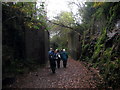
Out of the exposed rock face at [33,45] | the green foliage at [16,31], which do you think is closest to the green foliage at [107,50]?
the green foliage at [16,31]

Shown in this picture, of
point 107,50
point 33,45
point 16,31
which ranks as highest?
point 16,31

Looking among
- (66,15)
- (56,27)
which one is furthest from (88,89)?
(56,27)

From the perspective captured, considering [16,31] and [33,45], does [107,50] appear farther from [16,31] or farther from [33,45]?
[16,31]

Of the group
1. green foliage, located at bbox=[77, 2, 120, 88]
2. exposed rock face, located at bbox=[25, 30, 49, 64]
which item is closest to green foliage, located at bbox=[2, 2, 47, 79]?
exposed rock face, located at bbox=[25, 30, 49, 64]

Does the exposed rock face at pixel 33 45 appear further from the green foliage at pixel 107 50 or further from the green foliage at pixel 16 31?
the green foliage at pixel 107 50

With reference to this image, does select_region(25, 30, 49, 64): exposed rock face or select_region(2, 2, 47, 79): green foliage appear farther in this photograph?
select_region(25, 30, 49, 64): exposed rock face

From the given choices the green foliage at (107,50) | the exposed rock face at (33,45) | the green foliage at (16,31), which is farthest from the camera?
the exposed rock face at (33,45)

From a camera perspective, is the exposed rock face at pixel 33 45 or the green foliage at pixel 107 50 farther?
the exposed rock face at pixel 33 45

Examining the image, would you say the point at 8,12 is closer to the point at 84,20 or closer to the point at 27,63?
the point at 27,63

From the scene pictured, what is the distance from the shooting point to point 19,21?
8.55 m

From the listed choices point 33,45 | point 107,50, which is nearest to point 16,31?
point 33,45

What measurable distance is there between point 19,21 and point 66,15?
684 inches

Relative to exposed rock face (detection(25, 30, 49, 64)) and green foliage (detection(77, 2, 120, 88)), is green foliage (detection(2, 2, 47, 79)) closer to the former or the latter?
exposed rock face (detection(25, 30, 49, 64))

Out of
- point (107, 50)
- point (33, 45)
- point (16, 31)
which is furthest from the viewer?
point (33, 45)
